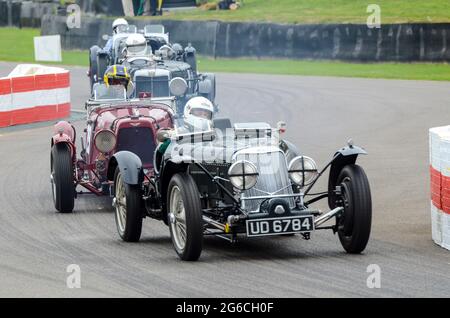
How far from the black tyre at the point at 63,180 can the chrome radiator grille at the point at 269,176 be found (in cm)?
313

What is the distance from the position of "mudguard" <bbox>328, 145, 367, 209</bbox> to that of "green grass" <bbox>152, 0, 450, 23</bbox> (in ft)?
76.8

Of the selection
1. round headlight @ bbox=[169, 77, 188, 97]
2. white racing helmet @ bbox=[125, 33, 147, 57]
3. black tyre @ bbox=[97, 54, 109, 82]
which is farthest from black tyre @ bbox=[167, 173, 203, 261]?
black tyre @ bbox=[97, 54, 109, 82]

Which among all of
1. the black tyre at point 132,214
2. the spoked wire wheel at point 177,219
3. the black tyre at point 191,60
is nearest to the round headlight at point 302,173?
the spoked wire wheel at point 177,219

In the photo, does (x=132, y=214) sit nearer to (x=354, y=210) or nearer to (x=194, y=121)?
(x=194, y=121)

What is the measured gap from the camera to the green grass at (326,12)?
116ft

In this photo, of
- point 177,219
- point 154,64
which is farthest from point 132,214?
point 154,64

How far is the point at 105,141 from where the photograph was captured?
13.4 metres

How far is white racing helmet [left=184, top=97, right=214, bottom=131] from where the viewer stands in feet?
37.2

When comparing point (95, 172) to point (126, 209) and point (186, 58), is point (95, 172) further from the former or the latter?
point (186, 58)

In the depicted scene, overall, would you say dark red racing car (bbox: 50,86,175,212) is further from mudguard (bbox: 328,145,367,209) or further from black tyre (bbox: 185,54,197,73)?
black tyre (bbox: 185,54,197,73)

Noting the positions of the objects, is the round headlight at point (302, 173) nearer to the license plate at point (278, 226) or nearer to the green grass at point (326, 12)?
the license plate at point (278, 226)
